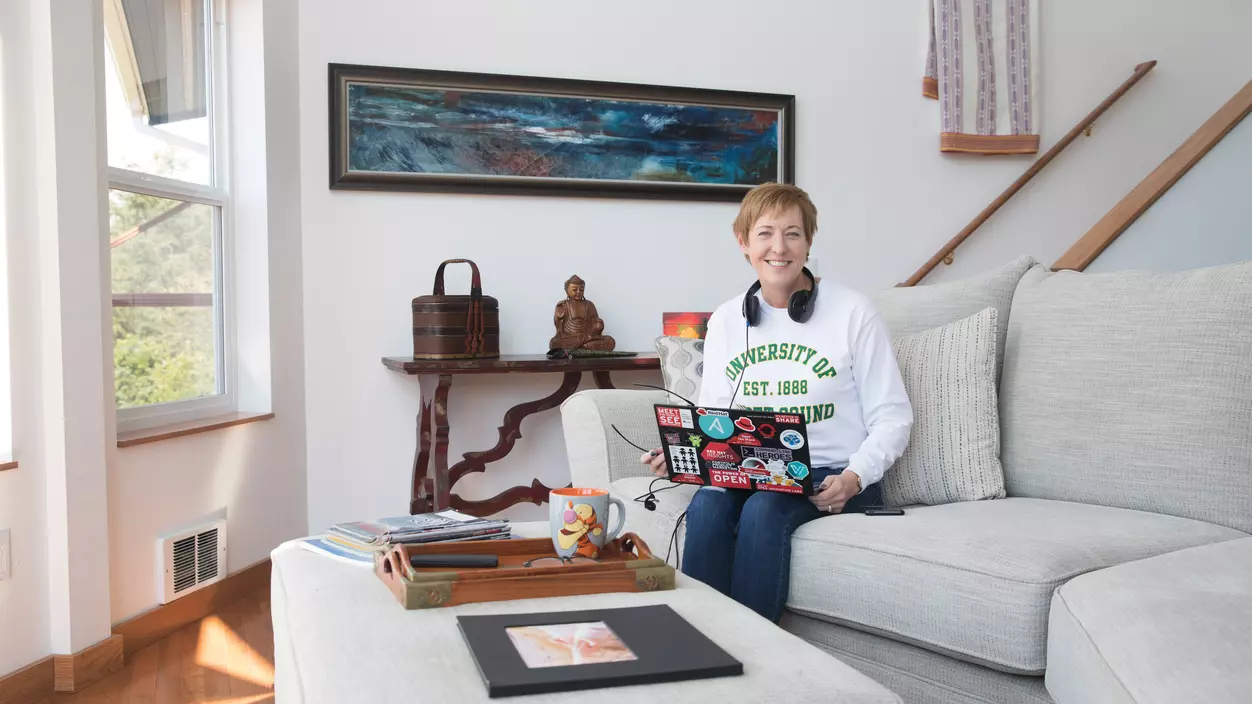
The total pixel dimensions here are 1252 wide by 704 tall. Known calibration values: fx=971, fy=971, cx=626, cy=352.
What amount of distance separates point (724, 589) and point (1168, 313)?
1036 mm

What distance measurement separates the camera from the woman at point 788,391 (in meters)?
1.85

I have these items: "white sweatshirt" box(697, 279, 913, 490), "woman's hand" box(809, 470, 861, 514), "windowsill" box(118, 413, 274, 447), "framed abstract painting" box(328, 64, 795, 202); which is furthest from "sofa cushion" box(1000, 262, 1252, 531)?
"windowsill" box(118, 413, 274, 447)

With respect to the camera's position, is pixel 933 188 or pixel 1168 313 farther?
pixel 933 188

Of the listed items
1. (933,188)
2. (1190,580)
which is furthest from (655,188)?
(1190,580)

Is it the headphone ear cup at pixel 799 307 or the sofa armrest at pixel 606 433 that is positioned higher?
the headphone ear cup at pixel 799 307

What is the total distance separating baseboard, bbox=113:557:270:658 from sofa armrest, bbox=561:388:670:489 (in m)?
1.21

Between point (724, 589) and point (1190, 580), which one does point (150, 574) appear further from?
point (1190, 580)

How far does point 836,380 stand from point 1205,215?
218 cm

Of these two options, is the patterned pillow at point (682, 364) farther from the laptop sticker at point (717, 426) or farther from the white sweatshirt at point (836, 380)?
the laptop sticker at point (717, 426)

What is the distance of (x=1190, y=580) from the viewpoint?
1.37 meters

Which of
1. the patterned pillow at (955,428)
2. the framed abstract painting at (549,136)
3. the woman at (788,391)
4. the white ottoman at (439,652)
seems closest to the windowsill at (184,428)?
the framed abstract painting at (549,136)

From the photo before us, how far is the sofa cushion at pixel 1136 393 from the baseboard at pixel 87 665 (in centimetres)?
216

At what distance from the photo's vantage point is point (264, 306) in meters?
3.18

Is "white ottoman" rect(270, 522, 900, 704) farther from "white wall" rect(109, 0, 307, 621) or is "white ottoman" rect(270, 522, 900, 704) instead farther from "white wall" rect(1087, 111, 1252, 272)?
"white wall" rect(1087, 111, 1252, 272)
